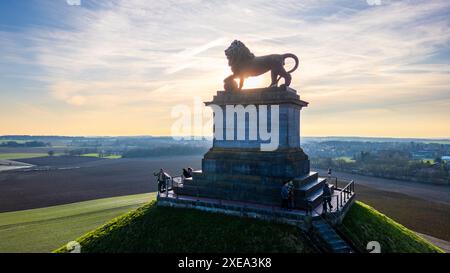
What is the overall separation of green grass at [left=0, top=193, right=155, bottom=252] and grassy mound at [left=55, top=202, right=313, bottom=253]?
9.23 m

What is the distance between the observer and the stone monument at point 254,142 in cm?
1544

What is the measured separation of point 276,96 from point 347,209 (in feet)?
23.2

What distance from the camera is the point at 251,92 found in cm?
1698

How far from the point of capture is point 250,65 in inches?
679

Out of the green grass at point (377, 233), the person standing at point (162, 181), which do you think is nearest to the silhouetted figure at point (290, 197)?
the green grass at point (377, 233)

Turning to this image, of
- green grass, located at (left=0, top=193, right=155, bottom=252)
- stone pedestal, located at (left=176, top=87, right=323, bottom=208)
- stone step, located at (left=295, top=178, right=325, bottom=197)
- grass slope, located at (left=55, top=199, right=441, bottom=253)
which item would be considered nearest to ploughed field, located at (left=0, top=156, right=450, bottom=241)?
green grass, located at (left=0, top=193, right=155, bottom=252)

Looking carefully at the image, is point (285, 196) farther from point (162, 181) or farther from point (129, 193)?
point (129, 193)

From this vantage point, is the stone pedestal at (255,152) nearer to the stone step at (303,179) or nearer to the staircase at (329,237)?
the stone step at (303,179)

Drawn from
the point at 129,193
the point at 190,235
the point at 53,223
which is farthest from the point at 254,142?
the point at 129,193

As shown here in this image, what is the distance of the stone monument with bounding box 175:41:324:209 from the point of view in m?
15.4

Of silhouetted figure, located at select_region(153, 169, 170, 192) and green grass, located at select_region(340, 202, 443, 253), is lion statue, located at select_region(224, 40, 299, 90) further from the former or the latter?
green grass, located at select_region(340, 202, 443, 253)

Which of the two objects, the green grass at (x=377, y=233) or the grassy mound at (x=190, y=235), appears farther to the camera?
the green grass at (x=377, y=233)

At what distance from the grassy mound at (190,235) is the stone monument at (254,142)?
7.25 ft
